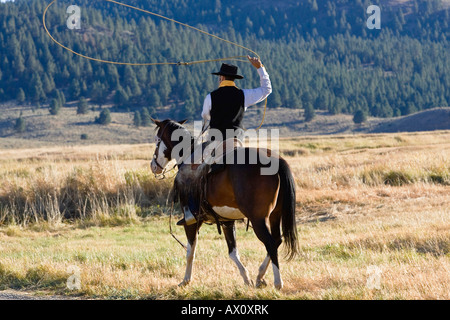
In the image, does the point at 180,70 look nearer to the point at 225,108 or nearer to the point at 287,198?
the point at 225,108

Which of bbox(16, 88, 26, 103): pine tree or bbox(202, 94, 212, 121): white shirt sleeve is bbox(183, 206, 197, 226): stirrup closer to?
bbox(202, 94, 212, 121): white shirt sleeve

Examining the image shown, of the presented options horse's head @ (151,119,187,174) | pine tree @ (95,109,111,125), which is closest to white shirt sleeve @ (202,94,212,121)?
horse's head @ (151,119,187,174)

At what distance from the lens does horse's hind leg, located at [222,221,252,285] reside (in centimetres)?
798

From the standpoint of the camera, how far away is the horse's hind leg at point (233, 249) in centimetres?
798

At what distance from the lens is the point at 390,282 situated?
7.37 meters

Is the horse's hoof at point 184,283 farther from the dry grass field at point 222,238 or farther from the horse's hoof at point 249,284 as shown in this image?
the horse's hoof at point 249,284

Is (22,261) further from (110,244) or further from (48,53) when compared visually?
(48,53)

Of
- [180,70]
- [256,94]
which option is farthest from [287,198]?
[180,70]

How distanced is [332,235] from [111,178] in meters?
8.73

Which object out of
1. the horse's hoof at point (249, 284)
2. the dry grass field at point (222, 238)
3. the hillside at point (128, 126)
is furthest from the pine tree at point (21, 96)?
the horse's hoof at point (249, 284)

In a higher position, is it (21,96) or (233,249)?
(233,249)

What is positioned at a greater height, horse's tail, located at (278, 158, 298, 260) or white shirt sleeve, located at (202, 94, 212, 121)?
white shirt sleeve, located at (202, 94, 212, 121)

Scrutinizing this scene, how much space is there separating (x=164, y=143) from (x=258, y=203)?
2.27m

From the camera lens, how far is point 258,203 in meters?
7.36
